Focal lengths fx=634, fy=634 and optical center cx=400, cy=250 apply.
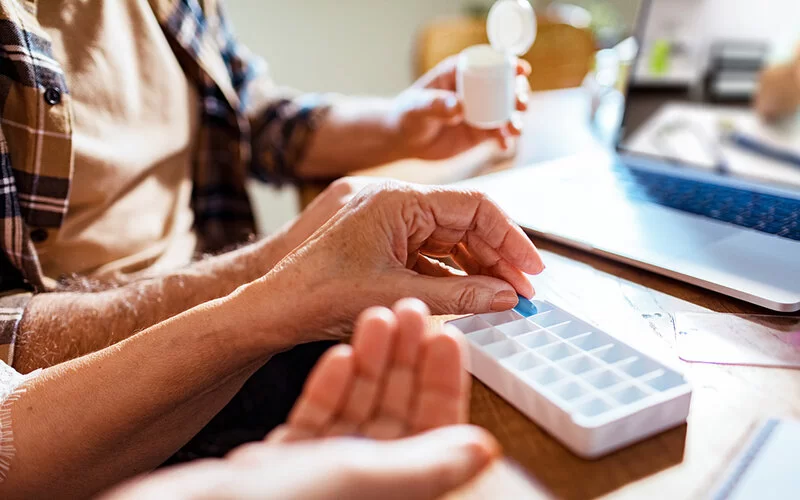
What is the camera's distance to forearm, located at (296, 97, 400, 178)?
1137 mm

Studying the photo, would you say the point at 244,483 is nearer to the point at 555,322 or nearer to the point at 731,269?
the point at 555,322

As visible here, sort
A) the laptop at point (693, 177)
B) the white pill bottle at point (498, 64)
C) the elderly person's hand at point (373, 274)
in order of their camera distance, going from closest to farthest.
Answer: the elderly person's hand at point (373, 274) < the laptop at point (693, 177) < the white pill bottle at point (498, 64)

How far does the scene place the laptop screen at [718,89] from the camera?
3.75 feet

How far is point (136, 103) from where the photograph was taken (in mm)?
904

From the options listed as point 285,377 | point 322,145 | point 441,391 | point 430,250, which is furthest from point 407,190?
point 322,145

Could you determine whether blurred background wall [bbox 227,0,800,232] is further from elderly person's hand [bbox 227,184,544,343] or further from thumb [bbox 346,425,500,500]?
thumb [bbox 346,425,500,500]

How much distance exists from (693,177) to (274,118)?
0.73 meters

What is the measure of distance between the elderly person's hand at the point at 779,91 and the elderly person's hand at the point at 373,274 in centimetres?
106

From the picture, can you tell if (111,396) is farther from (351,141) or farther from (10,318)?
(351,141)

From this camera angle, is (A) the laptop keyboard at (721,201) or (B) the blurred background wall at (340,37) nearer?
(A) the laptop keyboard at (721,201)

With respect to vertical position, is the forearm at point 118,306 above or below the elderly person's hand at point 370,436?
below

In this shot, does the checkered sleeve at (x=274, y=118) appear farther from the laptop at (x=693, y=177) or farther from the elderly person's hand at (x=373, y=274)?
the elderly person's hand at (x=373, y=274)

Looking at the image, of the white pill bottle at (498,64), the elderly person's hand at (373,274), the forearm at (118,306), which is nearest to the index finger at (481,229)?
the elderly person's hand at (373,274)

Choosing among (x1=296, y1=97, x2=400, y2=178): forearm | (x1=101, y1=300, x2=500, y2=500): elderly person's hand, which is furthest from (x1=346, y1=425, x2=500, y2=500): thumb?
(x1=296, y1=97, x2=400, y2=178): forearm
